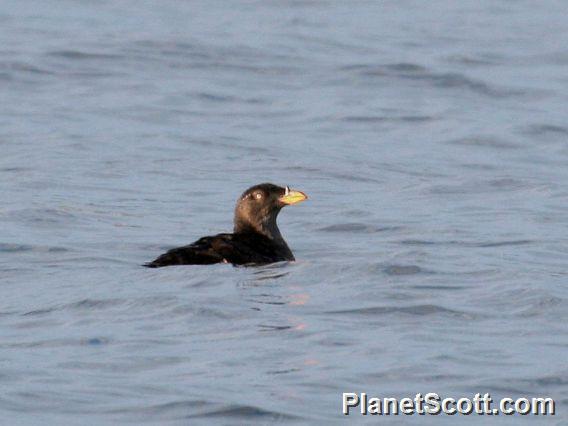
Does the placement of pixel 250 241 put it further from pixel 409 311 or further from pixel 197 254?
pixel 409 311

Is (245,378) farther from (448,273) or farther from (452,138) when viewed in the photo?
(452,138)

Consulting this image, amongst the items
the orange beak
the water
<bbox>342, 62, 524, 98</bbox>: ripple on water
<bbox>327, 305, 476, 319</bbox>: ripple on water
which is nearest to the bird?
the orange beak

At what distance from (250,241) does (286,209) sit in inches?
171

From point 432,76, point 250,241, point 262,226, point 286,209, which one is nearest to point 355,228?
point 286,209

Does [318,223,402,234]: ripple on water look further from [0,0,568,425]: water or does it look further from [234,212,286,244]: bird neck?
[234,212,286,244]: bird neck

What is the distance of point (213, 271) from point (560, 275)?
9.81 feet

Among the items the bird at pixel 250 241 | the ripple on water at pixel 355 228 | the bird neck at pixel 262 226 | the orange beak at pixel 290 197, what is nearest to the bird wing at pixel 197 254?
the bird at pixel 250 241

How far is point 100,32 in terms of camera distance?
106 ft

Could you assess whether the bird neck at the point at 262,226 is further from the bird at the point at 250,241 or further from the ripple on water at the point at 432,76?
the ripple on water at the point at 432,76

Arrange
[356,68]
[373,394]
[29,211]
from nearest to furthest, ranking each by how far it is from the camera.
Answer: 1. [373,394]
2. [29,211]
3. [356,68]

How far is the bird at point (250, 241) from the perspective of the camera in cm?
1330

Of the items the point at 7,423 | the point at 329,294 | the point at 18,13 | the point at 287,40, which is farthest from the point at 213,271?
the point at 18,13

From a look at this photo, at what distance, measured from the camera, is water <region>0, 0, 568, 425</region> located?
33.7 ft

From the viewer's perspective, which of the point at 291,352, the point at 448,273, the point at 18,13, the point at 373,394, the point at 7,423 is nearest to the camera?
the point at 7,423
